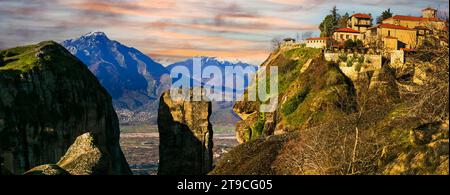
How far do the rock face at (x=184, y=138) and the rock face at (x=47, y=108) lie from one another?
7407 millimetres

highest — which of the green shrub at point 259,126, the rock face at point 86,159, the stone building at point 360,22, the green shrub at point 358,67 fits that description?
the stone building at point 360,22

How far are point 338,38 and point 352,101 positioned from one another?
30.5 metres

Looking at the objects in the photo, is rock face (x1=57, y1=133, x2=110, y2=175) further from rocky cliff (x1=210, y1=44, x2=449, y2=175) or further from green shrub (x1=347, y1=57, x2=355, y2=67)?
green shrub (x1=347, y1=57, x2=355, y2=67)

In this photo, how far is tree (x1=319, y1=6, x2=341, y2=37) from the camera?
432 feet

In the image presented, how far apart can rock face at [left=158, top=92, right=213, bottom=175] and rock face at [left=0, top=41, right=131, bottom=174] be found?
24.3ft

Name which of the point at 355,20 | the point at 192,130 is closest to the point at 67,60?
the point at 192,130

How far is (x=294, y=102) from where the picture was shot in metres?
96.2

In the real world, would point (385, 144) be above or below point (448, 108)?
below

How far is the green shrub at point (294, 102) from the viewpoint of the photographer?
9544cm

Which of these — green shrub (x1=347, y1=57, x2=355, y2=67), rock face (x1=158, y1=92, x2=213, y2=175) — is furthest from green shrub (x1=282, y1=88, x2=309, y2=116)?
rock face (x1=158, y1=92, x2=213, y2=175)

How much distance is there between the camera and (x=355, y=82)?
98375 mm

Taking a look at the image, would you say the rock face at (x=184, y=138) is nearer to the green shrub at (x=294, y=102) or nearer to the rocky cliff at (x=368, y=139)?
the rocky cliff at (x=368, y=139)

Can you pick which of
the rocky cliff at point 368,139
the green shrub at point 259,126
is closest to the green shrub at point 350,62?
the rocky cliff at point 368,139
